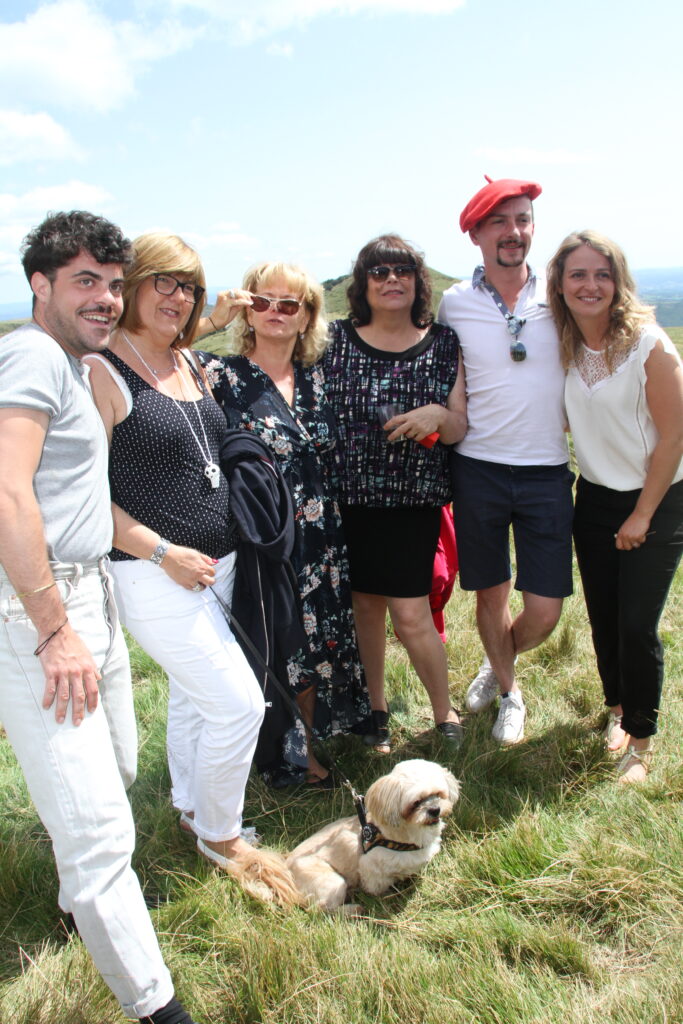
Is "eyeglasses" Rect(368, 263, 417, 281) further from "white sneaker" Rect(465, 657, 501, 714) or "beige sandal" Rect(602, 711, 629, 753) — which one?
"beige sandal" Rect(602, 711, 629, 753)

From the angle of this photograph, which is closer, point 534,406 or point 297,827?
point 297,827

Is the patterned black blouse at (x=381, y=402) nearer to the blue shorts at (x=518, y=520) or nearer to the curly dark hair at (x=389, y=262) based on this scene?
the curly dark hair at (x=389, y=262)

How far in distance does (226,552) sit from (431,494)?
1.19 m

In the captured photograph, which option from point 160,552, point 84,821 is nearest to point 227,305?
point 160,552

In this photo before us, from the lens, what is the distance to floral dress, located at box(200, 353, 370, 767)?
129 inches

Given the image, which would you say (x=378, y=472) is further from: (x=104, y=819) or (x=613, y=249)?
(x=104, y=819)

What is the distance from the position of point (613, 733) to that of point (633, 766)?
14.2 inches

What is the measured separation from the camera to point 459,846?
120 inches

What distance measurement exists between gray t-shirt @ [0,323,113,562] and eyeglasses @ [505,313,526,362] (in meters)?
2.10

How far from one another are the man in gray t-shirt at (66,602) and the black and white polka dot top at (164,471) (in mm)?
365

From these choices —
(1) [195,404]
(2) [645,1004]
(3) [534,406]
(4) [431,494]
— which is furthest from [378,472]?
(2) [645,1004]

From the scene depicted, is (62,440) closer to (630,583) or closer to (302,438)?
(302,438)

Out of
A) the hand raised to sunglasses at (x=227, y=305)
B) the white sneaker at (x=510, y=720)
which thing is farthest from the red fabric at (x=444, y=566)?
the hand raised to sunglasses at (x=227, y=305)

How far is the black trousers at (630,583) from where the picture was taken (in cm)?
340
